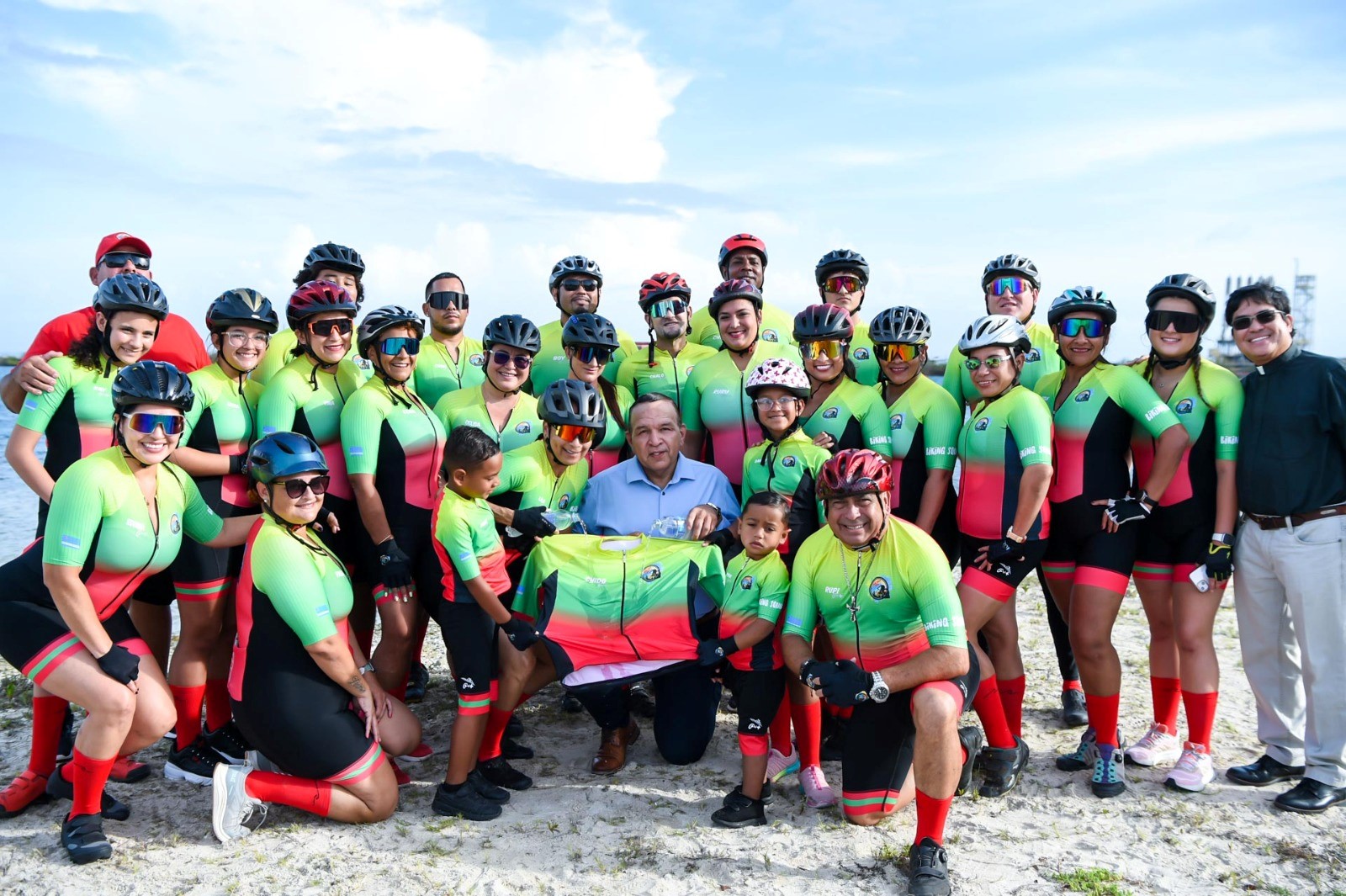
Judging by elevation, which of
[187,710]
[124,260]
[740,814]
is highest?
[124,260]

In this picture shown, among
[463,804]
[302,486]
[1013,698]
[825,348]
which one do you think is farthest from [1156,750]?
[302,486]

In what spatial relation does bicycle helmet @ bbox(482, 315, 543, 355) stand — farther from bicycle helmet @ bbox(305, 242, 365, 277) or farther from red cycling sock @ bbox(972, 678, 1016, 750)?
red cycling sock @ bbox(972, 678, 1016, 750)

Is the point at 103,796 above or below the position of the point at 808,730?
below

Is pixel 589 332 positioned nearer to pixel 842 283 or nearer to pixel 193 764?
pixel 842 283

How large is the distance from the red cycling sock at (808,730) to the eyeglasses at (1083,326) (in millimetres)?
3288

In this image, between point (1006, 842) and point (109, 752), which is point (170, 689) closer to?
point (109, 752)

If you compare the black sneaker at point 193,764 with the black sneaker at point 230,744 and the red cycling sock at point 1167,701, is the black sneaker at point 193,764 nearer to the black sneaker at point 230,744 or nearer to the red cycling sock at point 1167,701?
the black sneaker at point 230,744

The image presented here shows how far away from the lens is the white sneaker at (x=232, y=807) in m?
5.70

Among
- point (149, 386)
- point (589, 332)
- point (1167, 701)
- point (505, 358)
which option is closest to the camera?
point (149, 386)

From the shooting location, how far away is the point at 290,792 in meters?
5.85

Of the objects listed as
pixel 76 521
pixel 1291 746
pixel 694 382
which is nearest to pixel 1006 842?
pixel 1291 746

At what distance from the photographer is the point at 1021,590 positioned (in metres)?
12.9

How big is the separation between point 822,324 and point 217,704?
539 cm

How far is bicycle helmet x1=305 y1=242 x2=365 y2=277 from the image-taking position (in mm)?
8078
